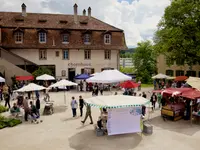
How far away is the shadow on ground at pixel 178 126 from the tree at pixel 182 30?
45.8ft

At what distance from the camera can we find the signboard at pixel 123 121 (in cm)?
1216

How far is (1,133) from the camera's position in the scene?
1317 centimetres

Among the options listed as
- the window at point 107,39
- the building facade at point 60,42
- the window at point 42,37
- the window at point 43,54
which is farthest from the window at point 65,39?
the window at point 107,39

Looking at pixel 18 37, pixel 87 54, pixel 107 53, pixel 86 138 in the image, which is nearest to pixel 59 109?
pixel 86 138

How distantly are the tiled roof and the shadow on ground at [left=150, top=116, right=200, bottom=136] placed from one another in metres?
24.6

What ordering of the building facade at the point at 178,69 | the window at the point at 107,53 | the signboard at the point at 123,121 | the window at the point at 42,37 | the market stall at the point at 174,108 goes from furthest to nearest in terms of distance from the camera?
the building facade at the point at 178,69, the window at the point at 107,53, the window at the point at 42,37, the market stall at the point at 174,108, the signboard at the point at 123,121

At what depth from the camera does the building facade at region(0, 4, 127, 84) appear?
33906 millimetres

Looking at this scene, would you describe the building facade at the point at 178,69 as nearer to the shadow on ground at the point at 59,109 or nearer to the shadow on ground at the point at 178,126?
the shadow on ground at the point at 178,126

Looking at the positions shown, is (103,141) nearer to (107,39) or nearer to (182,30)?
(182,30)

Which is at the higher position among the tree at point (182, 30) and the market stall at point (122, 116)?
the tree at point (182, 30)

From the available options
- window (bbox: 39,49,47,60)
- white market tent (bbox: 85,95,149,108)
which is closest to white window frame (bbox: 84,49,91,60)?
window (bbox: 39,49,47,60)

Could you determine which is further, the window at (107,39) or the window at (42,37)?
the window at (107,39)

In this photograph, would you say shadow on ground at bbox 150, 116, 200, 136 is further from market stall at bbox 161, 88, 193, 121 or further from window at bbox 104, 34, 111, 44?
window at bbox 104, 34, 111, 44

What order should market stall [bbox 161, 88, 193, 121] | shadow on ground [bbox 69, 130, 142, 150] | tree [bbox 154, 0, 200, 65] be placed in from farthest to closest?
tree [bbox 154, 0, 200, 65]
market stall [bbox 161, 88, 193, 121]
shadow on ground [bbox 69, 130, 142, 150]
